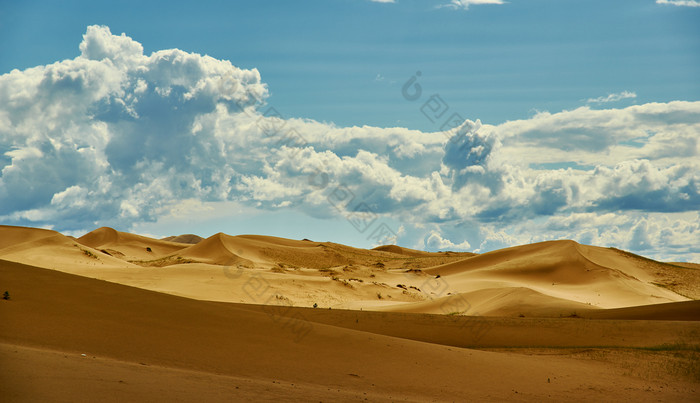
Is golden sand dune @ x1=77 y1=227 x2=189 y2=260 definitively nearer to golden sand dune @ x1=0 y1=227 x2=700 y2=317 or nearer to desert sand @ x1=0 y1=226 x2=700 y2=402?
golden sand dune @ x1=0 y1=227 x2=700 y2=317

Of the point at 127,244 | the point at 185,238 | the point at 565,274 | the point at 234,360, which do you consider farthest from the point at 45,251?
the point at 185,238

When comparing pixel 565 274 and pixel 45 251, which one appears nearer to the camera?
pixel 565 274

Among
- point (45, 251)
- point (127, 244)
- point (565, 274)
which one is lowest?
point (45, 251)

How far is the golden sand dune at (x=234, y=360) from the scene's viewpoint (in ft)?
30.1

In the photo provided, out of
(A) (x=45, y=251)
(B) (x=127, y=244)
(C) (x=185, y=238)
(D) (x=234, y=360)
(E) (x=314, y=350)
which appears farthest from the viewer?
(C) (x=185, y=238)

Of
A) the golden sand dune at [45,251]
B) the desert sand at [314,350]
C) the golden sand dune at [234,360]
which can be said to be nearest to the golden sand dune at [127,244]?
the golden sand dune at [45,251]

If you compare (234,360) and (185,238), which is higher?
(185,238)

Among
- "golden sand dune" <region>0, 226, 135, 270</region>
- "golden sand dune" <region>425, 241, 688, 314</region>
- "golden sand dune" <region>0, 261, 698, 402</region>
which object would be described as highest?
"golden sand dune" <region>425, 241, 688, 314</region>

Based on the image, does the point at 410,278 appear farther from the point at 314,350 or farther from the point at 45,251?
the point at 314,350

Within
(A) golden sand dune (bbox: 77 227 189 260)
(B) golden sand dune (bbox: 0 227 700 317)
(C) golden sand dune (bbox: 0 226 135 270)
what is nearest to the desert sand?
(B) golden sand dune (bbox: 0 227 700 317)

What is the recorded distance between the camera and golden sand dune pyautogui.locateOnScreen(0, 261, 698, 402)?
30.1ft

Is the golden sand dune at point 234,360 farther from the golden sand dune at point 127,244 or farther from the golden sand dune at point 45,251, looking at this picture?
the golden sand dune at point 127,244

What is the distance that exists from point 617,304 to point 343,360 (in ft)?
78.5

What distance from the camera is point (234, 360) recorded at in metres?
12.3
